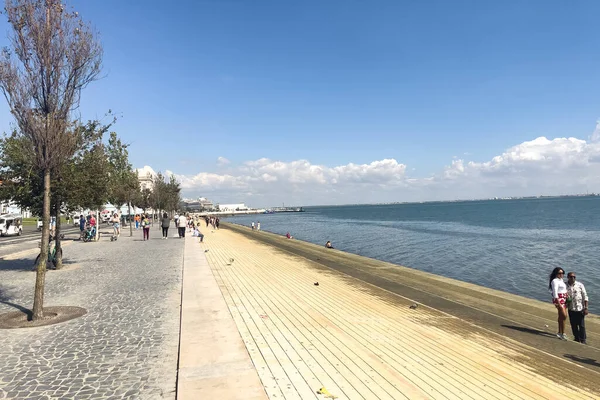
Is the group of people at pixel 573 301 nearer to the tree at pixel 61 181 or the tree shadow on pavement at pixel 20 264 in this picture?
the tree at pixel 61 181

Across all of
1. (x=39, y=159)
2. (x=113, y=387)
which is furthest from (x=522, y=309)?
(x=39, y=159)

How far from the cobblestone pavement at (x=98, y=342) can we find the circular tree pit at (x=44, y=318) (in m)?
0.26

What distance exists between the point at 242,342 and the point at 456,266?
25074 mm

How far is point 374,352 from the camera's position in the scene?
6977mm

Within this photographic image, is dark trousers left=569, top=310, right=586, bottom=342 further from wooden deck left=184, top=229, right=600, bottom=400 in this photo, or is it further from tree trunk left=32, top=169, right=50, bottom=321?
tree trunk left=32, top=169, right=50, bottom=321

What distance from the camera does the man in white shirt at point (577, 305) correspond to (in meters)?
9.41

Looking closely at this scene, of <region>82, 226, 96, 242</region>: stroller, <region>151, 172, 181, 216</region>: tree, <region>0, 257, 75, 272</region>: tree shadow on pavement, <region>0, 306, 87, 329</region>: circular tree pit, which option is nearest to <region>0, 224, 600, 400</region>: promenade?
<region>0, 306, 87, 329</region>: circular tree pit

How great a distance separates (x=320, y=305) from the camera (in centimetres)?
1075

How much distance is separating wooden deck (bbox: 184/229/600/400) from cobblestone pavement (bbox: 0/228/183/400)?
1.48 meters

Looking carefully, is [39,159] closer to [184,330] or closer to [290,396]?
[184,330]

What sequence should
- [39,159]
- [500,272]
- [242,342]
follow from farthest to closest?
1. [500,272]
2. [39,159]
3. [242,342]

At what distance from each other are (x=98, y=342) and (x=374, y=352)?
4825 millimetres

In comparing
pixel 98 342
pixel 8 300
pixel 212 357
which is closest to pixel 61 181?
pixel 8 300

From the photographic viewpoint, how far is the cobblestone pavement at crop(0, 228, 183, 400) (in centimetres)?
524
